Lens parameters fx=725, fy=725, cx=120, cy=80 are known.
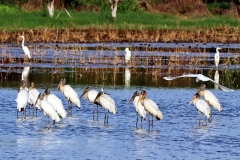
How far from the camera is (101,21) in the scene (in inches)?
1581

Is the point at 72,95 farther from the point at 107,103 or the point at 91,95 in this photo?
the point at 107,103

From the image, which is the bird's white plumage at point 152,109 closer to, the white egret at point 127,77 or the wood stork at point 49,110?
the wood stork at point 49,110

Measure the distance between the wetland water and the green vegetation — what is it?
910 cm

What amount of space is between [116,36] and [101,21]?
5197 mm

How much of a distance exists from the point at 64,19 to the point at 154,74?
17710mm

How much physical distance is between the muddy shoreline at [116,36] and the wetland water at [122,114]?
229 inches

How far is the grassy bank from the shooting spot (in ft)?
122

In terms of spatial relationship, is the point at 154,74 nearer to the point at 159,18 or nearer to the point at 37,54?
the point at 37,54

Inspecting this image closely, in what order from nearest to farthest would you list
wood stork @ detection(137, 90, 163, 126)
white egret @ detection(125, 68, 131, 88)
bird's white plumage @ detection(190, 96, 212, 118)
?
wood stork @ detection(137, 90, 163, 126)
bird's white plumage @ detection(190, 96, 212, 118)
white egret @ detection(125, 68, 131, 88)

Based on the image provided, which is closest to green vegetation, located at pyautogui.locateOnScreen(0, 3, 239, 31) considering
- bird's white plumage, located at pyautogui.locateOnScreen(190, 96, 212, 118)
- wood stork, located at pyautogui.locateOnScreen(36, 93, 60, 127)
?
wood stork, located at pyautogui.locateOnScreen(36, 93, 60, 127)

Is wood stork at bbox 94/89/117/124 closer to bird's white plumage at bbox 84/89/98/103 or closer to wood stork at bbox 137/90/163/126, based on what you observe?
bird's white plumage at bbox 84/89/98/103

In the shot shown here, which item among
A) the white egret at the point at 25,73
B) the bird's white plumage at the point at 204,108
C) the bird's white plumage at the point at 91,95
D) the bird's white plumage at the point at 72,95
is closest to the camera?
the bird's white plumage at the point at 204,108

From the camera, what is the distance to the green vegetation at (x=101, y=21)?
1470 inches

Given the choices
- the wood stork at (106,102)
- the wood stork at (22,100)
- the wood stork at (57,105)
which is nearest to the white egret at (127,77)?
the wood stork at (106,102)
